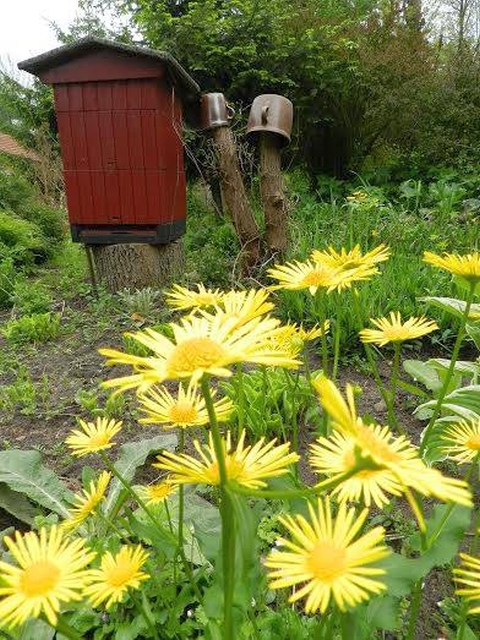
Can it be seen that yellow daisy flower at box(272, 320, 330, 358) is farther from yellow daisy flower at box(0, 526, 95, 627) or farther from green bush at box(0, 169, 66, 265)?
green bush at box(0, 169, 66, 265)

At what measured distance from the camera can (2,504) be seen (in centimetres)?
168

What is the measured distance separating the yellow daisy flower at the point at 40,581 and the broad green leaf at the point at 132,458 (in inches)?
43.7

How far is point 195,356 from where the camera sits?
550 millimetres

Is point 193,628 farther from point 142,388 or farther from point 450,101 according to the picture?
point 450,101

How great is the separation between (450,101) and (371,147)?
146cm

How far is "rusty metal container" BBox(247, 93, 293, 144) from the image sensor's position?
410 centimetres

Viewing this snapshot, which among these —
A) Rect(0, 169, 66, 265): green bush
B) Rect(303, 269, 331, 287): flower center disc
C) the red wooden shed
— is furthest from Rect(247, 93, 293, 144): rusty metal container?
Rect(303, 269, 331, 287): flower center disc

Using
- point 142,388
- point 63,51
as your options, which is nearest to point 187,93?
point 63,51

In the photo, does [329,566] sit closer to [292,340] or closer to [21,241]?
[292,340]

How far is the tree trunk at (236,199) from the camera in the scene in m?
4.33

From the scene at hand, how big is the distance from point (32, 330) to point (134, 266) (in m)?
1.10

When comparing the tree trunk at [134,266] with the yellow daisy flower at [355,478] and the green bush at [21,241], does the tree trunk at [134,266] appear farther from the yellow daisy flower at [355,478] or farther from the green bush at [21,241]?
the yellow daisy flower at [355,478]

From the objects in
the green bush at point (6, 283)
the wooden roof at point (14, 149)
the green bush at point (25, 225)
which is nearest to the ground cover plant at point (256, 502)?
the green bush at point (6, 283)

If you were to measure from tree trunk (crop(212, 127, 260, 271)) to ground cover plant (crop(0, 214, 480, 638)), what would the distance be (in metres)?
2.39
